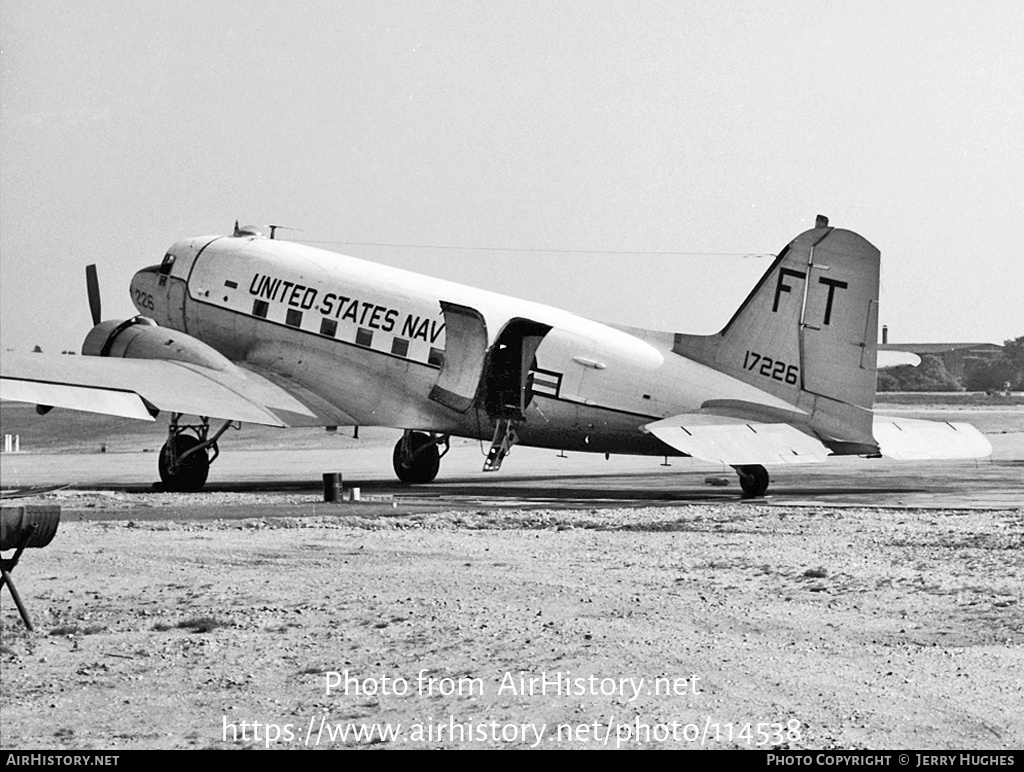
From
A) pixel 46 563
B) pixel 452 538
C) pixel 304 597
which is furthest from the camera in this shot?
pixel 452 538

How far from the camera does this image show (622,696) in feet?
28.0

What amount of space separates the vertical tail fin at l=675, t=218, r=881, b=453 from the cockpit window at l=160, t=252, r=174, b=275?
1256cm

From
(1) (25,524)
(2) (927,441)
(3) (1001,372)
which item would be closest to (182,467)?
(2) (927,441)

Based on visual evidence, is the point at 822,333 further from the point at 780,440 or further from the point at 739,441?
the point at 739,441

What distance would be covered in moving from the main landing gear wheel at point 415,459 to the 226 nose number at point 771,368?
722cm

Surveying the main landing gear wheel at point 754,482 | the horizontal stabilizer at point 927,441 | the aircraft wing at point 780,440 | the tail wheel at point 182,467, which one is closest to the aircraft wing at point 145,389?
the tail wheel at point 182,467

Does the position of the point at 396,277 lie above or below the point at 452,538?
above

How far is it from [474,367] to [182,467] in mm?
5391

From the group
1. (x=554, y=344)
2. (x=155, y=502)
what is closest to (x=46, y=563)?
(x=155, y=502)

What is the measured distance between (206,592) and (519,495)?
11.1 metres

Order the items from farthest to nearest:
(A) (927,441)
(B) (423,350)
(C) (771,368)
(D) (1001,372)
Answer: (D) (1001,372), (B) (423,350), (C) (771,368), (A) (927,441)

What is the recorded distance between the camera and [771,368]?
21.9 meters

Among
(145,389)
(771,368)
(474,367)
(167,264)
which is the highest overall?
(167,264)
